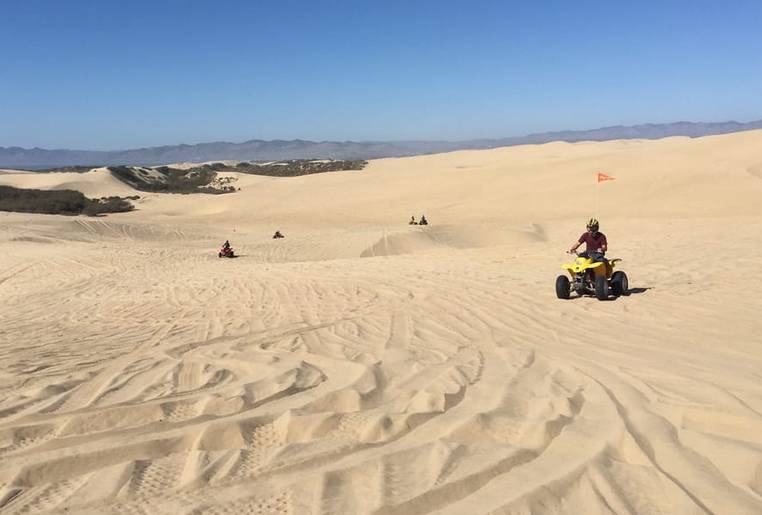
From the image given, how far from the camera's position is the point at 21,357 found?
5836mm

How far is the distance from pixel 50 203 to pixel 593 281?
29180mm

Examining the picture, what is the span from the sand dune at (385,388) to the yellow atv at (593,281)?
198 mm

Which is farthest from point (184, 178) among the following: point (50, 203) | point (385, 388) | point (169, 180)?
point (385, 388)

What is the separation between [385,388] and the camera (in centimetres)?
470

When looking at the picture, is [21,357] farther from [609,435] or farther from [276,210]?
[276,210]

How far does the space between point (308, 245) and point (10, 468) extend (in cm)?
1682

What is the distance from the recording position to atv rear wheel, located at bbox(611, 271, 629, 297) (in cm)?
878

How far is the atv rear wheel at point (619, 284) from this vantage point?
8.78m

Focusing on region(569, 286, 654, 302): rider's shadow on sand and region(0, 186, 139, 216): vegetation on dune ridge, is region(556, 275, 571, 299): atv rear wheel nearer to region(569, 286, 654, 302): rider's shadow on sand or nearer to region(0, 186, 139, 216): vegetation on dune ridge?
region(569, 286, 654, 302): rider's shadow on sand

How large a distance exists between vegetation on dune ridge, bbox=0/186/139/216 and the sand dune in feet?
59.2

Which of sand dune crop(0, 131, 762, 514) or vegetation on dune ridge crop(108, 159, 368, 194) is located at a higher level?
sand dune crop(0, 131, 762, 514)

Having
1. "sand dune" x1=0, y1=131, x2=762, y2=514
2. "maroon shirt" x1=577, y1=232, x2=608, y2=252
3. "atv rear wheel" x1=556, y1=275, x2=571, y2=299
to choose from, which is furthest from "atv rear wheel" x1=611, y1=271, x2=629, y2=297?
"atv rear wheel" x1=556, y1=275, x2=571, y2=299

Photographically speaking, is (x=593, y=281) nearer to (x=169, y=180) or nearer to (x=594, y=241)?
(x=594, y=241)

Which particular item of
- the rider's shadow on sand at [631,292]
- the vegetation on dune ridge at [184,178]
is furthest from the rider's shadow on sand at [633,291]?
the vegetation on dune ridge at [184,178]
